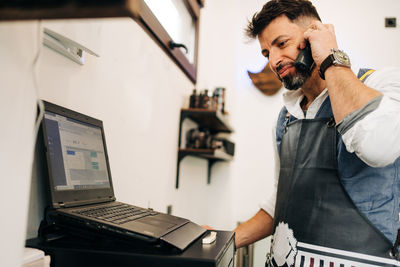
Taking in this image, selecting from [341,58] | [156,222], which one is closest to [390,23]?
[341,58]

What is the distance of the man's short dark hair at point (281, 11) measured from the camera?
1403 mm

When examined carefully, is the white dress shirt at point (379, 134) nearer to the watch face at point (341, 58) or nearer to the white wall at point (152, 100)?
the watch face at point (341, 58)

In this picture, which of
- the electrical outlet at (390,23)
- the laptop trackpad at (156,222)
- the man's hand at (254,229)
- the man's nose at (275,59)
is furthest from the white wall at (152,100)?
the man's nose at (275,59)

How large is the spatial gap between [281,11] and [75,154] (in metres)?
1.11

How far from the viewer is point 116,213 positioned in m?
0.72

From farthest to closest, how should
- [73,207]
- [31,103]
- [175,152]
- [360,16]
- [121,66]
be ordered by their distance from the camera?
[360,16] → [175,152] → [121,66] → [73,207] → [31,103]

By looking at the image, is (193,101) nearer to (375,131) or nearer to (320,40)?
(320,40)

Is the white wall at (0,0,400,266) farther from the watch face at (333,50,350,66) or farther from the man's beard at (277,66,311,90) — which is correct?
the watch face at (333,50,350,66)

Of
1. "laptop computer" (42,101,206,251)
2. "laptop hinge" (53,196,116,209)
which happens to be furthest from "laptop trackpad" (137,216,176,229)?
"laptop hinge" (53,196,116,209)

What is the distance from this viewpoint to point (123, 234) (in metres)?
0.60

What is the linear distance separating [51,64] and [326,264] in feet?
3.46

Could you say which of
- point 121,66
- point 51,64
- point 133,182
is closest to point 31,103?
point 51,64

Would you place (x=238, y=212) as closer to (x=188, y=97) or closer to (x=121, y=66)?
(x=188, y=97)

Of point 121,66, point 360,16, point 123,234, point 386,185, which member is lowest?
point 123,234
